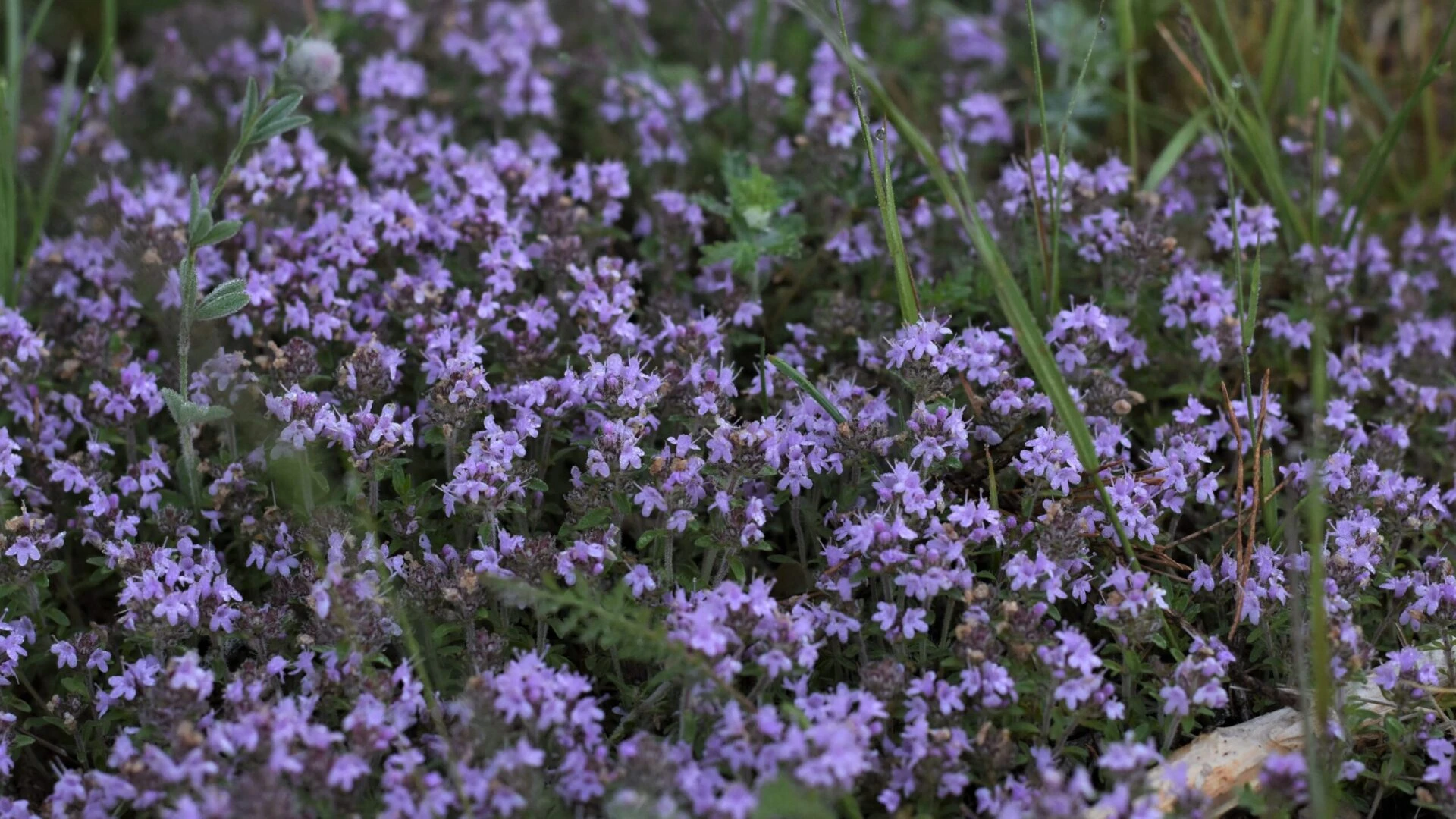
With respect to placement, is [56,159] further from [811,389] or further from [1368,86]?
[1368,86]

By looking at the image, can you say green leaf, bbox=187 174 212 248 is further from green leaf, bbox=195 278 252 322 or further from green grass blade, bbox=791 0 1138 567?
green grass blade, bbox=791 0 1138 567

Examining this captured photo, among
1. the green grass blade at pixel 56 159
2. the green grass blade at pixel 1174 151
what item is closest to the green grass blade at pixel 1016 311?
the green grass blade at pixel 1174 151

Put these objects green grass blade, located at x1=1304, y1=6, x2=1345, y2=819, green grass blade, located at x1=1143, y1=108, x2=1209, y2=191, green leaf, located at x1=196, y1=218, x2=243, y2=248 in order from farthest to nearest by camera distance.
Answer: green grass blade, located at x1=1143, y1=108, x2=1209, y2=191 → green leaf, located at x1=196, y1=218, x2=243, y2=248 → green grass blade, located at x1=1304, y1=6, x2=1345, y2=819

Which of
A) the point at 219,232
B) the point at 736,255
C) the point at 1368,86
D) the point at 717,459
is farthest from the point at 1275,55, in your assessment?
the point at 219,232

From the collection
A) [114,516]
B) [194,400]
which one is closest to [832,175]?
[194,400]

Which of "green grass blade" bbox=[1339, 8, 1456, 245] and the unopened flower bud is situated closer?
the unopened flower bud

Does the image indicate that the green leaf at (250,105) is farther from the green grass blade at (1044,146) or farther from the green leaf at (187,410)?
the green grass blade at (1044,146)


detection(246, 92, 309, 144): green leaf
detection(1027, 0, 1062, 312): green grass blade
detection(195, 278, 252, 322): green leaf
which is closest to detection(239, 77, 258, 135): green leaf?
detection(246, 92, 309, 144): green leaf

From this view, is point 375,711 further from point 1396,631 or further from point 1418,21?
point 1418,21
